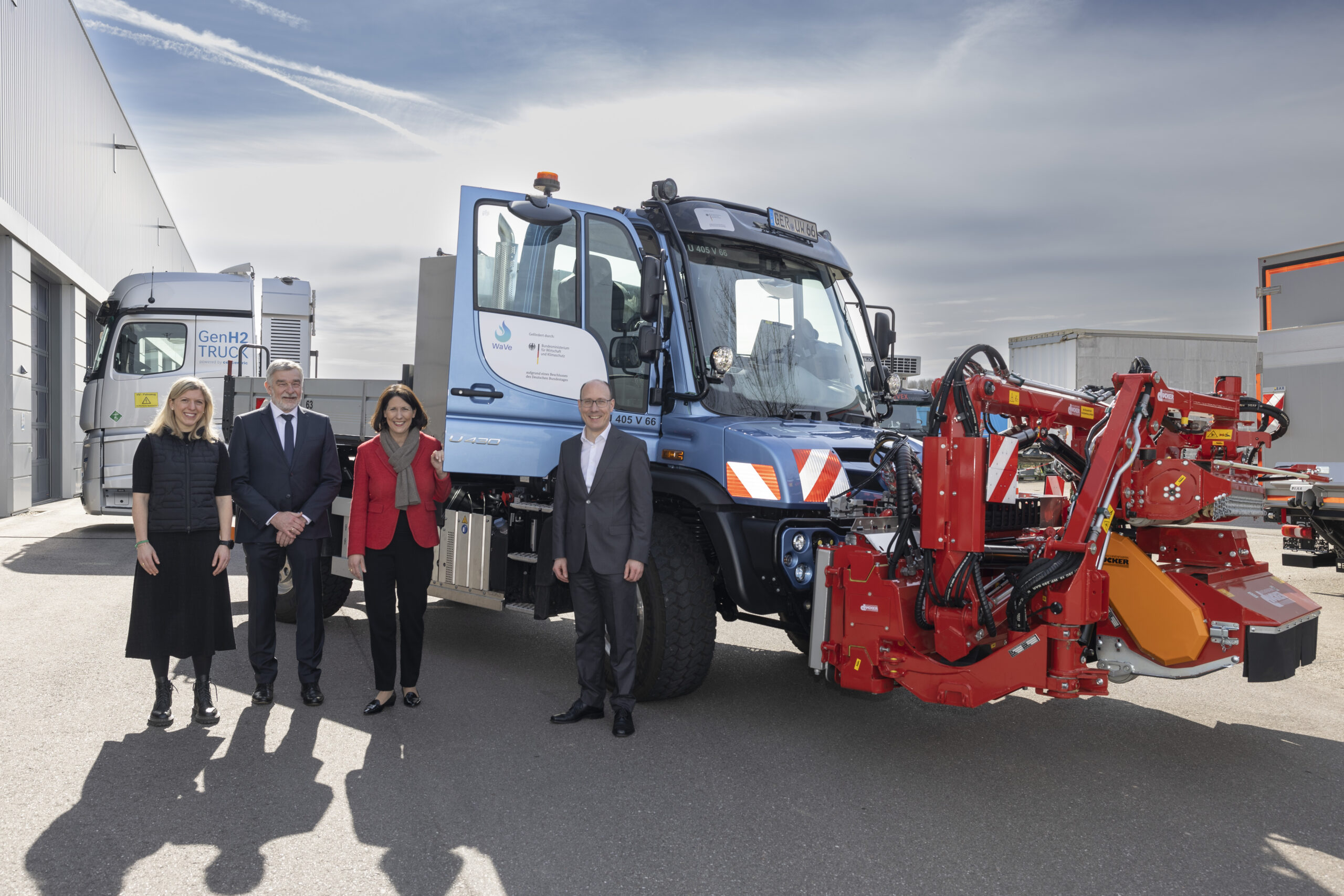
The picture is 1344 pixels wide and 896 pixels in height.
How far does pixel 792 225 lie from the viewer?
20.5ft

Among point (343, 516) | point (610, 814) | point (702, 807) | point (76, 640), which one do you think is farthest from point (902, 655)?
point (76, 640)

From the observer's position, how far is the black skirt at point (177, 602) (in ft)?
16.2

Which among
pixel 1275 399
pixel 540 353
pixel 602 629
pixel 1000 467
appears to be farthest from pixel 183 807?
pixel 1275 399

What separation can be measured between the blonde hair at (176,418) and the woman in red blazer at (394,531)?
0.76m

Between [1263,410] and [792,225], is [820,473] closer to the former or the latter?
[792,225]

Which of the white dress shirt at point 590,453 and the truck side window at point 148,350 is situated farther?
the truck side window at point 148,350

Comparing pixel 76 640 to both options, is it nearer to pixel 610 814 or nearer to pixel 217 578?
pixel 217 578

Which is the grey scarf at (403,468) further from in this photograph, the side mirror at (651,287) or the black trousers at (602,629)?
the side mirror at (651,287)

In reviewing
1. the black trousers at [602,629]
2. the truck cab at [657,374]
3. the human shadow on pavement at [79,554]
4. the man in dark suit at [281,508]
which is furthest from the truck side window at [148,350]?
the black trousers at [602,629]

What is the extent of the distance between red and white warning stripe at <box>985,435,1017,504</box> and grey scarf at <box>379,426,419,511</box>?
117 inches

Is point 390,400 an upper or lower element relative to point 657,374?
lower

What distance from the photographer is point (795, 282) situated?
6.17 metres

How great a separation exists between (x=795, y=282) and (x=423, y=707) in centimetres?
334

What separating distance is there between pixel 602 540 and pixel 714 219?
6.87 ft
